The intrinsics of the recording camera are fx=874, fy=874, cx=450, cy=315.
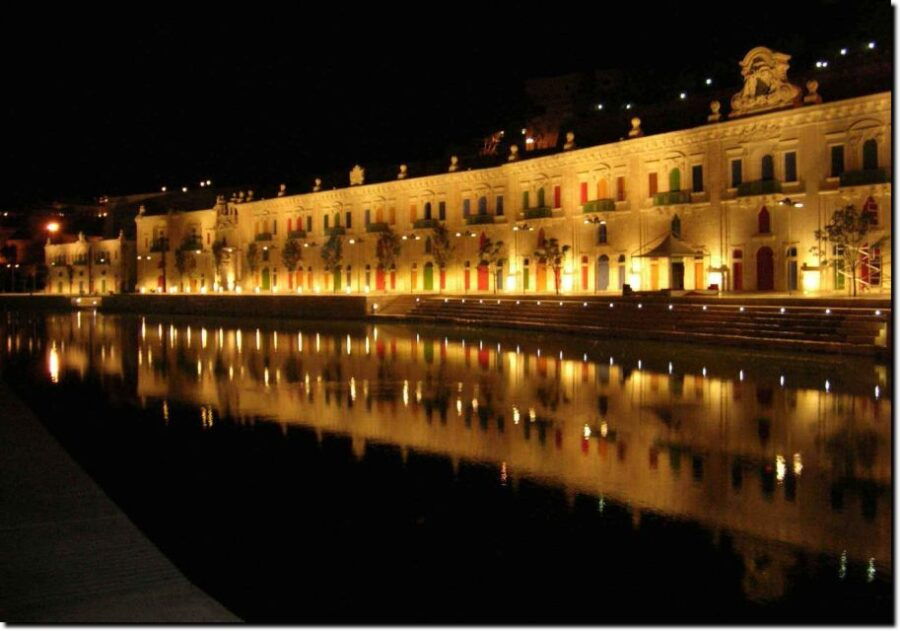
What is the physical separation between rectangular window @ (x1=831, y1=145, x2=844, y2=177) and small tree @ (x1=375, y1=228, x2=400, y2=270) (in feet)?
90.4

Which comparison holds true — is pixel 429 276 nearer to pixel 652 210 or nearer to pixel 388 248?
pixel 388 248

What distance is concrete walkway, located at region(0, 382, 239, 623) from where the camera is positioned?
5.25 meters

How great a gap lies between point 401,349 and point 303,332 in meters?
10.0

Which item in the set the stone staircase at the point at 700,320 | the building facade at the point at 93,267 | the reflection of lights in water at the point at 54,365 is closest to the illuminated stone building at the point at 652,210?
the stone staircase at the point at 700,320

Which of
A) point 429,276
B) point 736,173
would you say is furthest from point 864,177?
point 429,276

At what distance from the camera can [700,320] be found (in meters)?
27.5

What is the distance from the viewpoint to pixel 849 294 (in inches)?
1192

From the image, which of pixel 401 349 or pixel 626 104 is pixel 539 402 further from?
pixel 626 104

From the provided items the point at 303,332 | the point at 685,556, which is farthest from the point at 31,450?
the point at 303,332

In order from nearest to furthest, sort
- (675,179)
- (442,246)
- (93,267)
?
(675,179) < (442,246) < (93,267)

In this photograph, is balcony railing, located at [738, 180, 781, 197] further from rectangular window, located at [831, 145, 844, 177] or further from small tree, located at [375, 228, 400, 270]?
small tree, located at [375, 228, 400, 270]

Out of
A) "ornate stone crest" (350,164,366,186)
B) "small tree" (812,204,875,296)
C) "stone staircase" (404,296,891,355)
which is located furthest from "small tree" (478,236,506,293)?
"small tree" (812,204,875,296)

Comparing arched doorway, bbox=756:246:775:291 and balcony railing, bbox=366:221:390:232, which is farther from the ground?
balcony railing, bbox=366:221:390:232

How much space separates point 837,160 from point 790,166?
197 cm
